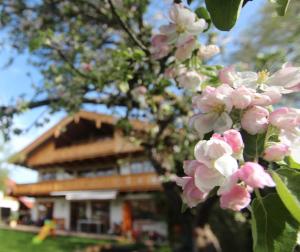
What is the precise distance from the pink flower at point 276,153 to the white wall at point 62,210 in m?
28.4

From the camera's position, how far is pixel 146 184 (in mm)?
22391

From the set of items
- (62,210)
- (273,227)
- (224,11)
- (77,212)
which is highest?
(62,210)

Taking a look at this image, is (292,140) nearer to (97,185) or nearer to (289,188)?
(289,188)

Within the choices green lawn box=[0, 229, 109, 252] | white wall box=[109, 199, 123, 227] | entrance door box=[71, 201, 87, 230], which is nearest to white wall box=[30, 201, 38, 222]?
entrance door box=[71, 201, 87, 230]

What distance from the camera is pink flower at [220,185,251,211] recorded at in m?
0.83

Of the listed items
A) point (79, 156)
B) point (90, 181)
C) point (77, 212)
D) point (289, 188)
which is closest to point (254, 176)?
point (289, 188)

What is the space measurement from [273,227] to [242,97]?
267 millimetres

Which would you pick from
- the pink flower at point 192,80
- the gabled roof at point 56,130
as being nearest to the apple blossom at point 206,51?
the pink flower at point 192,80

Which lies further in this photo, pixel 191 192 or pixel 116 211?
pixel 116 211

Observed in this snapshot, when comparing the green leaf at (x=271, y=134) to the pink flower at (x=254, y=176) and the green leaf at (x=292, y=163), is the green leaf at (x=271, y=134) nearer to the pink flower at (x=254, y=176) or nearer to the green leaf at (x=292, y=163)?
the green leaf at (x=292, y=163)

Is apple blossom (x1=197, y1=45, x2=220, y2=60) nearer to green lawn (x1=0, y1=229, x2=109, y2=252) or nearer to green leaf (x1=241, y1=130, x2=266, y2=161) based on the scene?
green leaf (x1=241, y1=130, x2=266, y2=161)

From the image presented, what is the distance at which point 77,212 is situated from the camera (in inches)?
1128

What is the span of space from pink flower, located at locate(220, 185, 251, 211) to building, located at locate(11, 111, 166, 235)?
19877 mm

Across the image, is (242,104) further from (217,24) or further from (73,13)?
(73,13)
